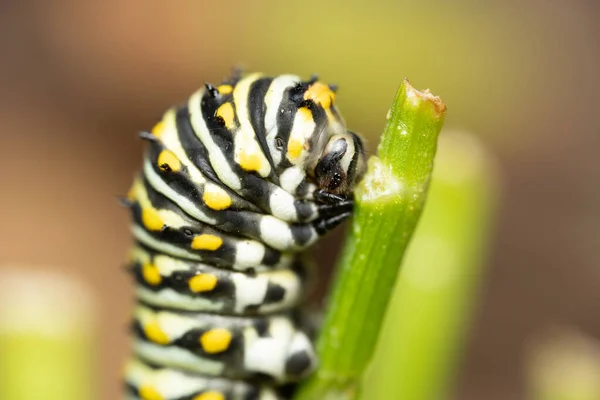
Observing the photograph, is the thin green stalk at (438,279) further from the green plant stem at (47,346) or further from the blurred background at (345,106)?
the blurred background at (345,106)

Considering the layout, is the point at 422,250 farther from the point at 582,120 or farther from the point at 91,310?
the point at 582,120

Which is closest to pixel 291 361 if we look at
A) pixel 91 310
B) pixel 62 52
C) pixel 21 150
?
pixel 91 310

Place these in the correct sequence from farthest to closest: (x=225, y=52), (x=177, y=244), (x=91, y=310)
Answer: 1. (x=225, y=52)
2. (x=91, y=310)
3. (x=177, y=244)

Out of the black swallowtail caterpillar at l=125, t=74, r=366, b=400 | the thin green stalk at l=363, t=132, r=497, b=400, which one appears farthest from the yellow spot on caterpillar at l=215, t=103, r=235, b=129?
the thin green stalk at l=363, t=132, r=497, b=400

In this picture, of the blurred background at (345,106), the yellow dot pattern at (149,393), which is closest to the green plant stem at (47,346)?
the yellow dot pattern at (149,393)

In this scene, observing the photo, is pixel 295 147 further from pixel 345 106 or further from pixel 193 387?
pixel 345 106

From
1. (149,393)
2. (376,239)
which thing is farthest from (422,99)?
(149,393)

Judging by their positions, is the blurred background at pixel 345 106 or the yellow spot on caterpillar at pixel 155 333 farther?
the blurred background at pixel 345 106
